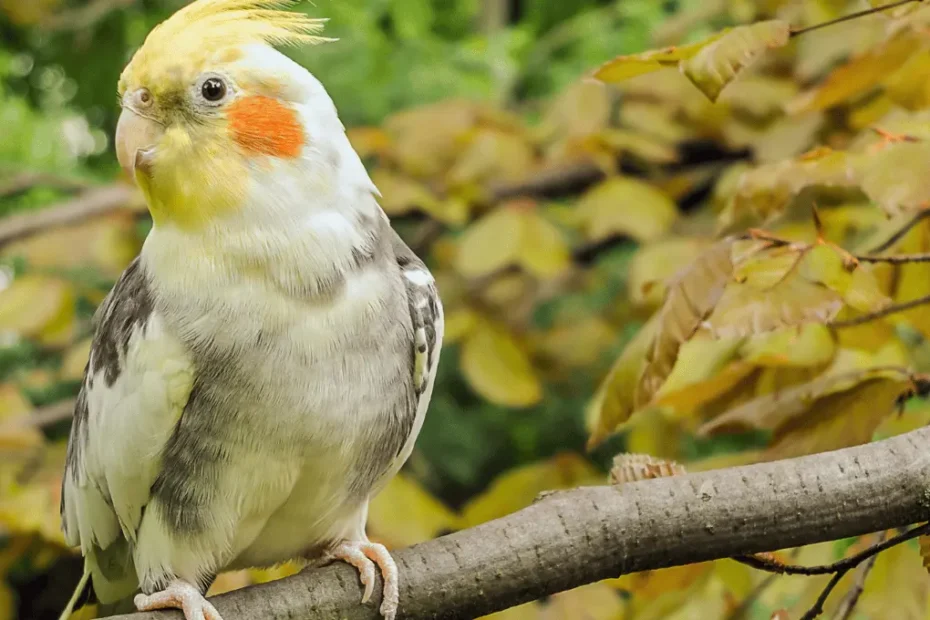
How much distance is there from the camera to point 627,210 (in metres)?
2.16

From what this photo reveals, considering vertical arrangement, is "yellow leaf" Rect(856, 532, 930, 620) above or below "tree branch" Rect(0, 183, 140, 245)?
above

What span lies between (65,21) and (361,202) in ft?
7.18

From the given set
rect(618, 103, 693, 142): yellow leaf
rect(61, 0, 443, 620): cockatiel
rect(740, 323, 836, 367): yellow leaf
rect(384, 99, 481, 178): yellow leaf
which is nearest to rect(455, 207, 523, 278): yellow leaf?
rect(384, 99, 481, 178): yellow leaf

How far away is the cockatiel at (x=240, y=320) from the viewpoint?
1146 mm

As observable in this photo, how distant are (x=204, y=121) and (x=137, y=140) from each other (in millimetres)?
77

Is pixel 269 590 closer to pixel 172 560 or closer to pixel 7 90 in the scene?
pixel 172 560

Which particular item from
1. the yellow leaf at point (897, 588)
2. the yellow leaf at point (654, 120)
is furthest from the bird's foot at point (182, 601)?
the yellow leaf at point (654, 120)

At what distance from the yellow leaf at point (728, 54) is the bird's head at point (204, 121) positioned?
0.45 m

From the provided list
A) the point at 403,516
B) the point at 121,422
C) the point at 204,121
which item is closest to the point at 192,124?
the point at 204,121

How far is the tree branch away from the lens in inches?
90.8

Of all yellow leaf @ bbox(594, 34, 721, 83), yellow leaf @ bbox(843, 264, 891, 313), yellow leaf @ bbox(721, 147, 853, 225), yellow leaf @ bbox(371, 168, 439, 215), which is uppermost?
yellow leaf @ bbox(594, 34, 721, 83)

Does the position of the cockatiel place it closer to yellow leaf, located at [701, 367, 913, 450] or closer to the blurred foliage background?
the blurred foliage background

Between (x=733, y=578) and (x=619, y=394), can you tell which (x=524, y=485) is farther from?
(x=619, y=394)

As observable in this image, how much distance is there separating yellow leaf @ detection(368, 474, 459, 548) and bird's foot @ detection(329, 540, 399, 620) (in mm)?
488
